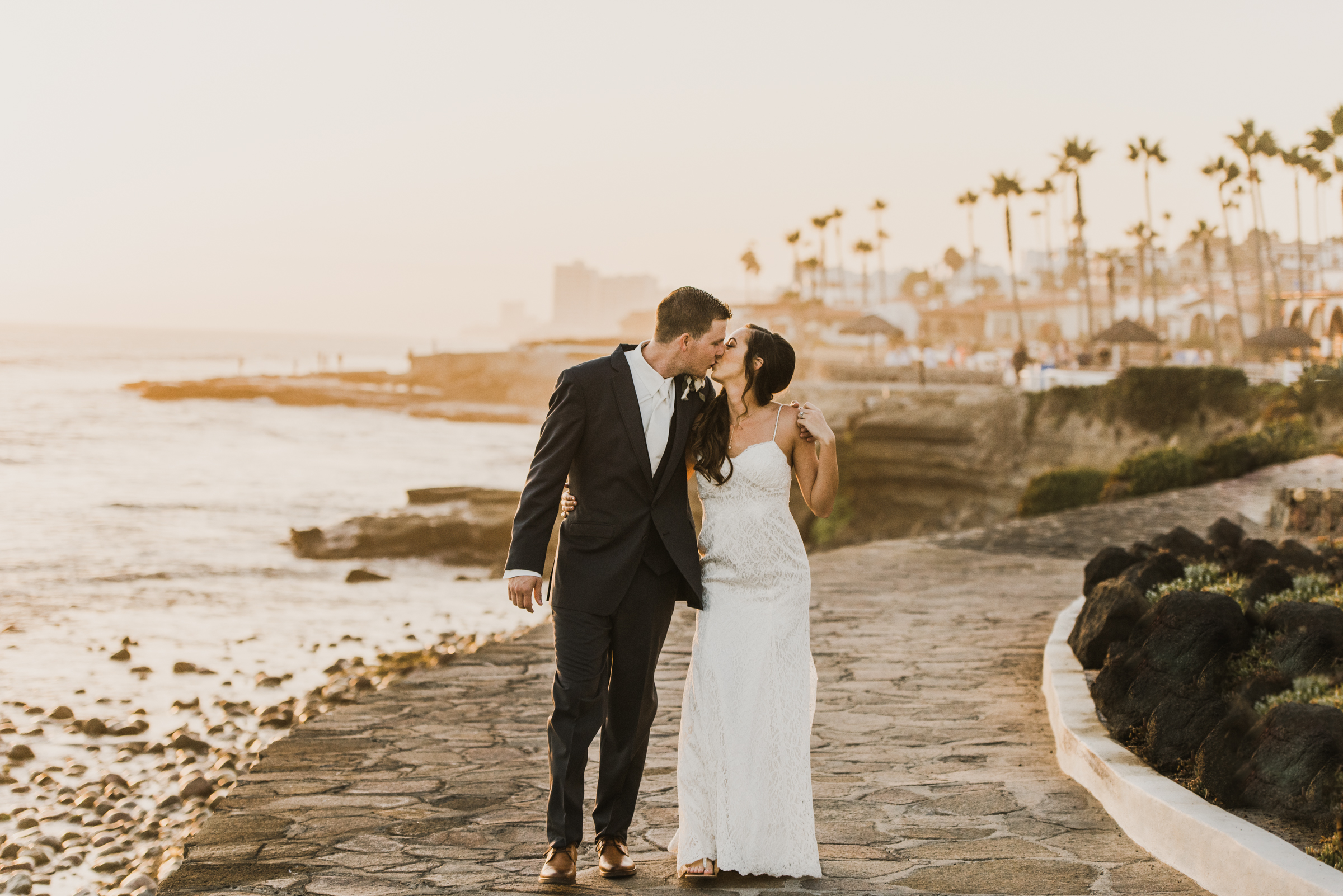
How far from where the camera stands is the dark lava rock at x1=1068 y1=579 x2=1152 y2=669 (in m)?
5.85

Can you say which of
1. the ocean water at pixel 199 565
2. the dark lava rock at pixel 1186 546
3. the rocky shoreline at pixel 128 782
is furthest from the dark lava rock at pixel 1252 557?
the ocean water at pixel 199 565

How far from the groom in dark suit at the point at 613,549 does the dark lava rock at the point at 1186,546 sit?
4840 mm

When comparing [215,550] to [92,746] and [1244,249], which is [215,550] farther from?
[1244,249]

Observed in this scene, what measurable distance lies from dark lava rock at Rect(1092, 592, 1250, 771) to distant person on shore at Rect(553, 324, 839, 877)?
1.74 m

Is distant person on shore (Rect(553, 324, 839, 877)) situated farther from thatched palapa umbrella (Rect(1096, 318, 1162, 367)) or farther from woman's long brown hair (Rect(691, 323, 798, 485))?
thatched palapa umbrella (Rect(1096, 318, 1162, 367))

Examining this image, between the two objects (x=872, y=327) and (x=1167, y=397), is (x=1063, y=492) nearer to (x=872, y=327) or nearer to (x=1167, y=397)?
(x=1167, y=397)

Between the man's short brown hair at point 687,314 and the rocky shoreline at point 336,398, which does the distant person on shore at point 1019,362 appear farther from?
the rocky shoreline at point 336,398

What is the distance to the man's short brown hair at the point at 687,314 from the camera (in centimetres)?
373

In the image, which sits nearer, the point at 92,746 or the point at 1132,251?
the point at 92,746

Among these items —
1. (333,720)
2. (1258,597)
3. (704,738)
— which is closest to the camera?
(704,738)

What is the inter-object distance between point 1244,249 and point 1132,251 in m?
13.0

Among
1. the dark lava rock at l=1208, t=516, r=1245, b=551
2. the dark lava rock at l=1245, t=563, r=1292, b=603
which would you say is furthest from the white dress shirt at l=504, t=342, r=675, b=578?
the dark lava rock at l=1208, t=516, r=1245, b=551

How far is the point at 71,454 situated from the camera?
4206 centimetres

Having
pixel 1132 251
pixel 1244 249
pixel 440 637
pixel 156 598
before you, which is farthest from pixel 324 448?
pixel 1244 249
